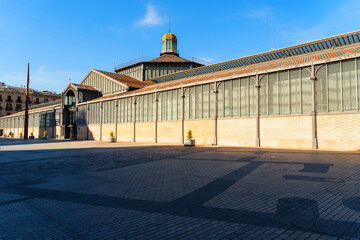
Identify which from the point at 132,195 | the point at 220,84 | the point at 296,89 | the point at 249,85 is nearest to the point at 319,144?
the point at 296,89

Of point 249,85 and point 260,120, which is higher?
point 249,85

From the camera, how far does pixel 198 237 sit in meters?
3.87

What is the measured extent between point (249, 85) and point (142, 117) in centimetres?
1814

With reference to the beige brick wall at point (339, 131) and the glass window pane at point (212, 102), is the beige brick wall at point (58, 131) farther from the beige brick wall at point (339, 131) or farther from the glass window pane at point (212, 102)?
the beige brick wall at point (339, 131)

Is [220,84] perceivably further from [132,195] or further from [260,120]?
[132,195]

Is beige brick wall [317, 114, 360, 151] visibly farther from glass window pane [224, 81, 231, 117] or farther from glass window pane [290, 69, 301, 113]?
glass window pane [224, 81, 231, 117]

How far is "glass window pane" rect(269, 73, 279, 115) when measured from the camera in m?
22.5

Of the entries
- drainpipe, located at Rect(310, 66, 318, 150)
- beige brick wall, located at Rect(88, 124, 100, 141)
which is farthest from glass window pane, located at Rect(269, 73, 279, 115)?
beige brick wall, located at Rect(88, 124, 100, 141)

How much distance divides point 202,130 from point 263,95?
8364 millimetres

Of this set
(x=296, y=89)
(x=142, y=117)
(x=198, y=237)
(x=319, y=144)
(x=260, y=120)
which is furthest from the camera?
(x=142, y=117)

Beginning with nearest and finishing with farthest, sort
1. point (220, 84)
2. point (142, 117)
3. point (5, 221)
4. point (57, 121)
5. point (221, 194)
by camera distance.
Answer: point (5, 221), point (221, 194), point (220, 84), point (142, 117), point (57, 121)

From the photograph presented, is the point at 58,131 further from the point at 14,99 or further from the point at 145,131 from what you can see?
the point at 14,99

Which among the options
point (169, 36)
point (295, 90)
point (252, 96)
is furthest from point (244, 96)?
point (169, 36)

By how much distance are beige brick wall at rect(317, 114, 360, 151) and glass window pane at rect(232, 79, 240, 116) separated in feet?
25.9
